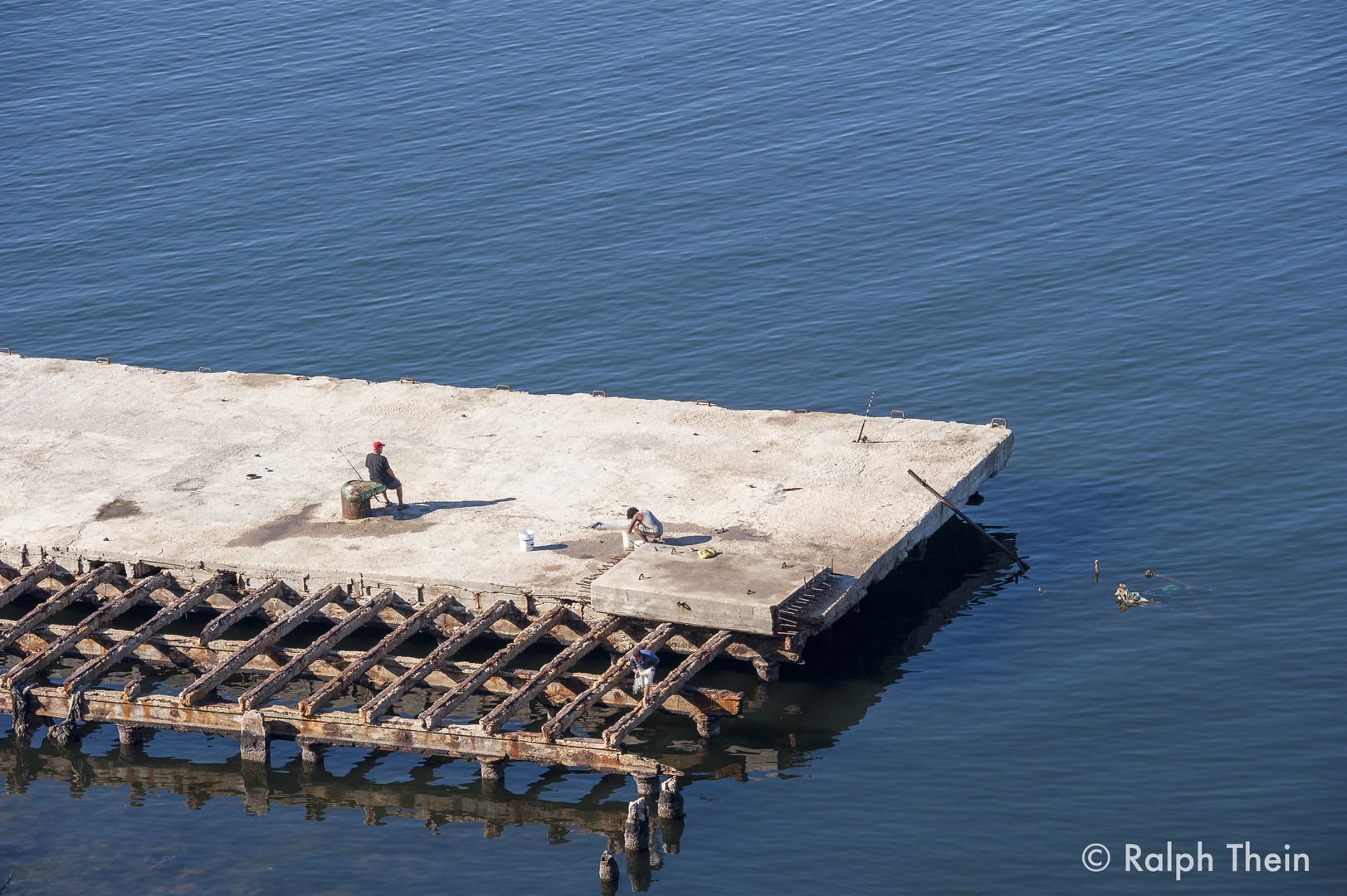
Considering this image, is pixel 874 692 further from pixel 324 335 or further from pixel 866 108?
pixel 866 108

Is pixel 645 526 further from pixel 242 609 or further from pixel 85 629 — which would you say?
pixel 85 629

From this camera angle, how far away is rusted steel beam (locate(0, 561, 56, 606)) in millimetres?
33188

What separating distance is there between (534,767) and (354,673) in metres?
3.98

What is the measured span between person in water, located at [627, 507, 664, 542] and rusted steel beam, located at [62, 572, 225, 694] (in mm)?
8741

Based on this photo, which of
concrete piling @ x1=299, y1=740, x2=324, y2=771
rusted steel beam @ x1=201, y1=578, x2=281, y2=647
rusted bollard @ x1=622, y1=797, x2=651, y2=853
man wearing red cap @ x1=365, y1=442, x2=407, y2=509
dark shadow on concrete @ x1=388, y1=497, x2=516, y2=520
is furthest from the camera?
dark shadow on concrete @ x1=388, y1=497, x2=516, y2=520

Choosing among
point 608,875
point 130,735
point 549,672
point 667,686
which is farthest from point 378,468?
point 608,875

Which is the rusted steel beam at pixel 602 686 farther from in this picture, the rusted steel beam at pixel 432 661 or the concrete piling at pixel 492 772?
the rusted steel beam at pixel 432 661

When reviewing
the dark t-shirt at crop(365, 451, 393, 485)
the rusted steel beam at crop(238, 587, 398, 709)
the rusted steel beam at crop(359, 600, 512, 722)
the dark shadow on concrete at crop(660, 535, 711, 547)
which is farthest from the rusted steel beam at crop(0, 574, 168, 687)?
the dark shadow on concrete at crop(660, 535, 711, 547)

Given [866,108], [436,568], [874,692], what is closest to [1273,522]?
[874,692]

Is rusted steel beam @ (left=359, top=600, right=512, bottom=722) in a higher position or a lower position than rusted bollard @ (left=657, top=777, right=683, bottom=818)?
higher

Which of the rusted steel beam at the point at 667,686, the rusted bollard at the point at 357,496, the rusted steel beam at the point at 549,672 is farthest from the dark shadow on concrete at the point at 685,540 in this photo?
the rusted bollard at the point at 357,496

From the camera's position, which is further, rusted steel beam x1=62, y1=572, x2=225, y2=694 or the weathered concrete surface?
the weathered concrete surface

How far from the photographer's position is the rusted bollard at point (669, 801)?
26922 millimetres

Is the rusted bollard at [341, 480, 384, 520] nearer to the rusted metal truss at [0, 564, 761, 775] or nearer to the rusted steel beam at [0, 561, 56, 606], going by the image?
the rusted metal truss at [0, 564, 761, 775]
